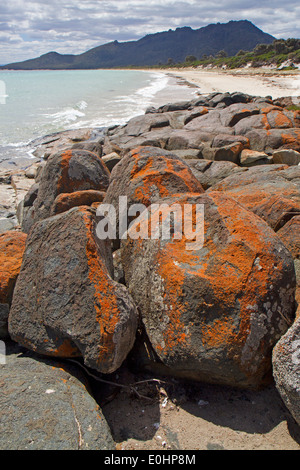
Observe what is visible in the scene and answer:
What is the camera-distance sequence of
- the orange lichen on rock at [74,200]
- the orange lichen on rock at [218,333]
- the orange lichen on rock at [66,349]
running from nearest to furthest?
the orange lichen on rock at [218,333] → the orange lichen on rock at [66,349] → the orange lichen on rock at [74,200]

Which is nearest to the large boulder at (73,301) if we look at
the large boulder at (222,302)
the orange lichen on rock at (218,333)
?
the large boulder at (222,302)

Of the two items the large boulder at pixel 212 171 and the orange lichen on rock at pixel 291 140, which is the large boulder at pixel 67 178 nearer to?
the large boulder at pixel 212 171

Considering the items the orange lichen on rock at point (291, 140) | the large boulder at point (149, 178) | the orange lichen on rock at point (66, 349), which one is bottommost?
the orange lichen on rock at point (66, 349)

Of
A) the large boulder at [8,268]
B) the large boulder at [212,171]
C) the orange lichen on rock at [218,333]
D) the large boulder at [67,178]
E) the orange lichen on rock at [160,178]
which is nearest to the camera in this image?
the orange lichen on rock at [218,333]

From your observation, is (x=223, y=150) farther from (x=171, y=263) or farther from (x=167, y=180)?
(x=171, y=263)

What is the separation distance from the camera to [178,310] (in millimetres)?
2664

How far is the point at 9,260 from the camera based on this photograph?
3.46m

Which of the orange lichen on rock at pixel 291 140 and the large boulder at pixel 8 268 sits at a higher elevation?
the orange lichen on rock at pixel 291 140

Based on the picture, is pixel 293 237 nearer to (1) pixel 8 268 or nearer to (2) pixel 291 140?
(1) pixel 8 268

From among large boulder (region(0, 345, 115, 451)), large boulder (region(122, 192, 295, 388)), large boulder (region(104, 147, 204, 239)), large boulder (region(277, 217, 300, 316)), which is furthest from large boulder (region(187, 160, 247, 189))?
large boulder (region(0, 345, 115, 451))

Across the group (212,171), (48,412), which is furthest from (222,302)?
(212,171)

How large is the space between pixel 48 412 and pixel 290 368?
160 cm

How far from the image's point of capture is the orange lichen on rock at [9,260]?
3.24 metres
